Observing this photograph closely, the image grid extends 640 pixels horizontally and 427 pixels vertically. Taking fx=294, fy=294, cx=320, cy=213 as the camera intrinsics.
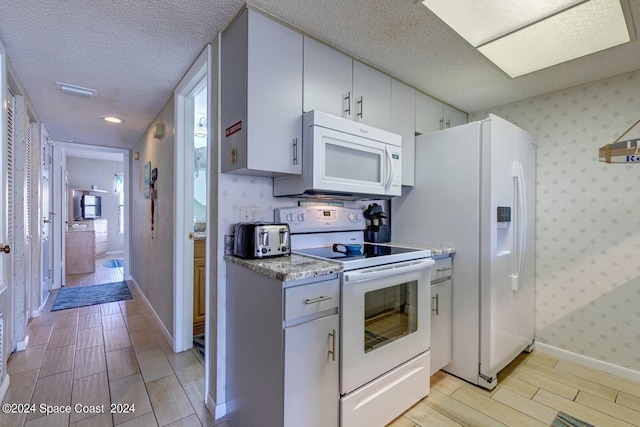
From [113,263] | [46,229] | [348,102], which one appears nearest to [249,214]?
[348,102]

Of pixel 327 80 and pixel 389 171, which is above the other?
pixel 327 80

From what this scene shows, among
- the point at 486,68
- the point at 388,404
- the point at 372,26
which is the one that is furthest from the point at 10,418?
the point at 486,68

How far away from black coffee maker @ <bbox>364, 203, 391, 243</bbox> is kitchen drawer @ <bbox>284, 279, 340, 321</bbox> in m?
1.02

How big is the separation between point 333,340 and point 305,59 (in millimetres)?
1541

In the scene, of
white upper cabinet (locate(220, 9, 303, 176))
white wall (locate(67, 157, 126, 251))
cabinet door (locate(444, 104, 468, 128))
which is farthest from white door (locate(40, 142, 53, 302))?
cabinet door (locate(444, 104, 468, 128))

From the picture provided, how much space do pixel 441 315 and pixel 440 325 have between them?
0.07m

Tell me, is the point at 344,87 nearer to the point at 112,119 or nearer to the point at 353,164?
the point at 353,164

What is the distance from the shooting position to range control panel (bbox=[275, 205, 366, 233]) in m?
1.93

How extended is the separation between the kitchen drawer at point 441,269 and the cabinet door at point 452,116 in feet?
4.43

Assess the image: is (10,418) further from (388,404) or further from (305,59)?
(305,59)

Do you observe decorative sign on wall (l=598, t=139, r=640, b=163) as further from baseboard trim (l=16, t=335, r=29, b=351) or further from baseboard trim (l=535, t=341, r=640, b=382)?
baseboard trim (l=16, t=335, r=29, b=351)

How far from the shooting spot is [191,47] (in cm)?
189

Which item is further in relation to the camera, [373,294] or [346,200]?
[346,200]

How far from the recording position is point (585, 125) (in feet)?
7.73
